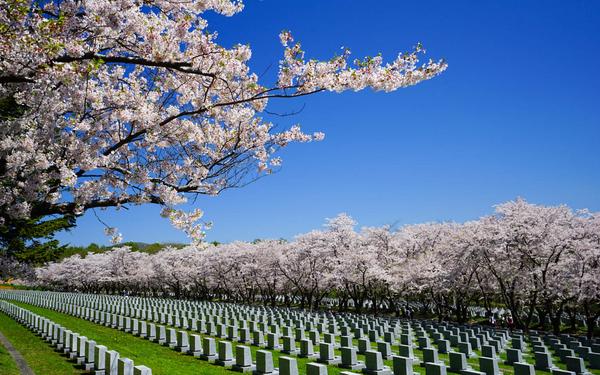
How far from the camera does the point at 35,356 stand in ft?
47.4

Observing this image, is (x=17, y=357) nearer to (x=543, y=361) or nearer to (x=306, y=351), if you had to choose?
(x=306, y=351)

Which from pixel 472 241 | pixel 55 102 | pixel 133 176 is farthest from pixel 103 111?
pixel 472 241

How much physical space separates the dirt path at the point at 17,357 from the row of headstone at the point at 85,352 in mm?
1255

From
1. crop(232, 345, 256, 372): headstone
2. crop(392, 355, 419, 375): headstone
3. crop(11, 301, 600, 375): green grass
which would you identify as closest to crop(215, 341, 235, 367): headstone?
crop(11, 301, 600, 375): green grass

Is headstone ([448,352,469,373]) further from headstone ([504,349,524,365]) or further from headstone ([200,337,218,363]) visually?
headstone ([200,337,218,363])

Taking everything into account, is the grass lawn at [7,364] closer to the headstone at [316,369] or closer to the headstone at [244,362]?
the headstone at [244,362]

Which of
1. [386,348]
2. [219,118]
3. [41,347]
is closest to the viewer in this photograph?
[219,118]

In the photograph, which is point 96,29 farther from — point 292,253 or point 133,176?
point 292,253

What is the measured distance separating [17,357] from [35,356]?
53 centimetres

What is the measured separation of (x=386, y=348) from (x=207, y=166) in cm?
1005

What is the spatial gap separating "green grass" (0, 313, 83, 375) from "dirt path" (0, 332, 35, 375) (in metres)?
0.13

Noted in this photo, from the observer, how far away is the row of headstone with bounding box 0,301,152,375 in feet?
31.3

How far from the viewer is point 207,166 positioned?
8961 millimetres

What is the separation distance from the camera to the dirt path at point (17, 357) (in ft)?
40.2
